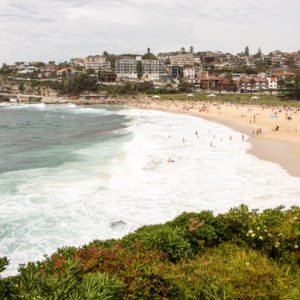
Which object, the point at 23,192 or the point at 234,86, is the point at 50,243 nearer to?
the point at 23,192

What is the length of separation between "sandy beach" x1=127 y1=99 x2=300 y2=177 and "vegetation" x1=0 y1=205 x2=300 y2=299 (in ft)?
55.9

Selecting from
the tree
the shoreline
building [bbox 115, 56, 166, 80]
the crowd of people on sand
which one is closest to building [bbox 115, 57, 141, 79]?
building [bbox 115, 56, 166, 80]

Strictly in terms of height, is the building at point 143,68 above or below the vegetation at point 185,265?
above

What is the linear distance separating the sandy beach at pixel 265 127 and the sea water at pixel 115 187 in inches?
67.8

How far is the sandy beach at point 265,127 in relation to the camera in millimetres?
31859

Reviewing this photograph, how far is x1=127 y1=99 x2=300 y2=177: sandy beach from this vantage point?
3186 centimetres

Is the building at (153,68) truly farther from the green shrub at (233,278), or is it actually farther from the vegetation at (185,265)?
the green shrub at (233,278)

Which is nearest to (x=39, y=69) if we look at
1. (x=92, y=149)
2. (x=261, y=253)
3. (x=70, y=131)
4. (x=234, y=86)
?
(x=234, y=86)

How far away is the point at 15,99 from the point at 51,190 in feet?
415

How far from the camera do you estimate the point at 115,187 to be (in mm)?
22969

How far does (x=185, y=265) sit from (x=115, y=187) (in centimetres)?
1507

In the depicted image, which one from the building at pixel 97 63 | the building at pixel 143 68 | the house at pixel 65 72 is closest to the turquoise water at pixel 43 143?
the building at pixel 143 68

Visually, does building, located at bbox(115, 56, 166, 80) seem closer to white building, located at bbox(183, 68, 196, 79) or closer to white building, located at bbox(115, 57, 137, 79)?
white building, located at bbox(115, 57, 137, 79)

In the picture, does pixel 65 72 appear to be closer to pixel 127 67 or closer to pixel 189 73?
pixel 127 67
